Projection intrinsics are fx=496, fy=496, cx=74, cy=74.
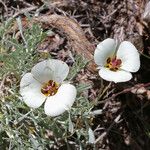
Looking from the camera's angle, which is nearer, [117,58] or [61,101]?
[61,101]

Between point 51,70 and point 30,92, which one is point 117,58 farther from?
point 30,92

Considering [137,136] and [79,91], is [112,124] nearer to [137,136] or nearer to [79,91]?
[137,136]

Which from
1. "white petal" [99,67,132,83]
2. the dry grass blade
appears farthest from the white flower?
the dry grass blade

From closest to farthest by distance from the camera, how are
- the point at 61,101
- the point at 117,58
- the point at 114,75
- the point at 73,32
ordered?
the point at 61,101, the point at 114,75, the point at 117,58, the point at 73,32

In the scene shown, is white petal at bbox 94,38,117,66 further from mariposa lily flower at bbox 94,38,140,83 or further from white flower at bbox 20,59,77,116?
white flower at bbox 20,59,77,116

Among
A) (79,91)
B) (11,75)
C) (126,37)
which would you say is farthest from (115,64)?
(11,75)

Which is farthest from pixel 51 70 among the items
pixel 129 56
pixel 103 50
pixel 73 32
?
pixel 73 32

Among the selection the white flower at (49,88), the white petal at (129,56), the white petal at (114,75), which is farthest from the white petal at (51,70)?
the white petal at (129,56)
